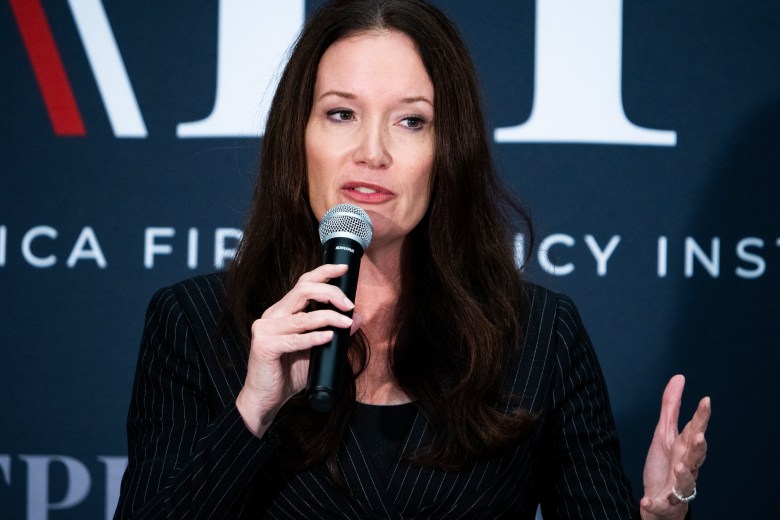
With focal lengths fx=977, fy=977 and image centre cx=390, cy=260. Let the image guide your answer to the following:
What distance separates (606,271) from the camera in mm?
2320

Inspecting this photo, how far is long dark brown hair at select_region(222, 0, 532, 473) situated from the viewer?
1.61 meters

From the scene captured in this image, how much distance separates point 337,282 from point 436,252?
578 mm

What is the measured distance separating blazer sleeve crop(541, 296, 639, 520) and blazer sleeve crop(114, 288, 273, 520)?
0.55 metres

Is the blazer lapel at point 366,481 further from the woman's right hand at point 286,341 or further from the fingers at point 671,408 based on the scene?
the fingers at point 671,408

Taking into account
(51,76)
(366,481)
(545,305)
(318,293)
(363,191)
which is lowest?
(366,481)

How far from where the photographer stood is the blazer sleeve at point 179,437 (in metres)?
1.34

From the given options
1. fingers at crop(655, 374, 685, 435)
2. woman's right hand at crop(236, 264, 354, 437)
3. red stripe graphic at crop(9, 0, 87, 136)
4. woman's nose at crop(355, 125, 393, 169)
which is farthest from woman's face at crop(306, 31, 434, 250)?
red stripe graphic at crop(9, 0, 87, 136)

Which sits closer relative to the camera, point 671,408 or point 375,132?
point 671,408

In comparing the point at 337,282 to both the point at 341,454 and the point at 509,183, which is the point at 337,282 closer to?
the point at 341,454

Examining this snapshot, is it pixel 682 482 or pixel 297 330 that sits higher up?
pixel 297 330

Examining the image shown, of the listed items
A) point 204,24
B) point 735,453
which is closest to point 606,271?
point 735,453

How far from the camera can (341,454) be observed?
1519mm

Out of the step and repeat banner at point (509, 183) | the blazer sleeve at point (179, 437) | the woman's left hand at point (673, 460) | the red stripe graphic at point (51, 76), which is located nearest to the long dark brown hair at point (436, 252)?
the blazer sleeve at point (179, 437)

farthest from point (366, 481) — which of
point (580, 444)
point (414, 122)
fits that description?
point (414, 122)
